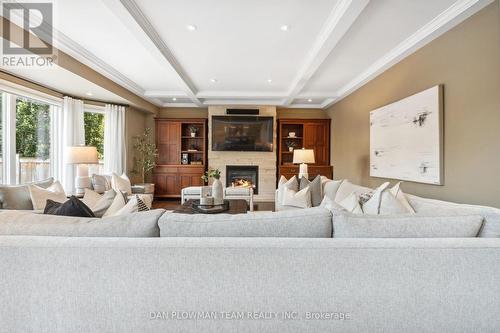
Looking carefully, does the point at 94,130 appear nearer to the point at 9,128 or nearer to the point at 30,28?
the point at 9,128

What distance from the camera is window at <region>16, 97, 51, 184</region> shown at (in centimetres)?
393

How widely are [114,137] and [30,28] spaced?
3.04m

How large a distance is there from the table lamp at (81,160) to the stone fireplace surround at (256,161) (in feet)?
10.1

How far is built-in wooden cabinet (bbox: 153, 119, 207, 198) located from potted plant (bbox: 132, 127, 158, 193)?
0.54 feet

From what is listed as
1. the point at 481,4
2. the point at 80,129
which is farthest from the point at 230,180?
the point at 481,4

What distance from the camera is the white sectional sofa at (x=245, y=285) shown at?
46.5 inches

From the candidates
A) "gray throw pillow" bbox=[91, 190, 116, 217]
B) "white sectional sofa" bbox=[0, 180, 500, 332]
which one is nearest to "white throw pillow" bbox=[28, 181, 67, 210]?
"gray throw pillow" bbox=[91, 190, 116, 217]

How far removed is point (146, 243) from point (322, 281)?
85 centimetres

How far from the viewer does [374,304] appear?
1.20 metres

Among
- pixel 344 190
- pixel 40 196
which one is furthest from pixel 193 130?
pixel 344 190

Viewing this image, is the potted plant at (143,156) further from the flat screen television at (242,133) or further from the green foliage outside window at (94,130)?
the flat screen television at (242,133)

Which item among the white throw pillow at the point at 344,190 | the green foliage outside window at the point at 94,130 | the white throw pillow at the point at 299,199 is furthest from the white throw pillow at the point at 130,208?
the green foliage outside window at the point at 94,130

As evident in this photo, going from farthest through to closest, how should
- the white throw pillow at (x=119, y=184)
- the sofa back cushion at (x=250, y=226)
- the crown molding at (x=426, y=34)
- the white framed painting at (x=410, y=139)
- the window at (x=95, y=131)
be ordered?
the window at (x=95, y=131), the white throw pillow at (x=119, y=184), the white framed painting at (x=410, y=139), the crown molding at (x=426, y=34), the sofa back cushion at (x=250, y=226)

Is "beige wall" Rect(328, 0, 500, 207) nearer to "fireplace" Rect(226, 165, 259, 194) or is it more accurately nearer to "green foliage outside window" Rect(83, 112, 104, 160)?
"fireplace" Rect(226, 165, 259, 194)
